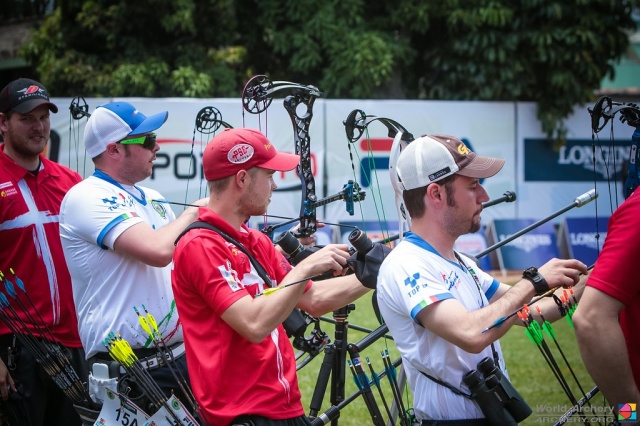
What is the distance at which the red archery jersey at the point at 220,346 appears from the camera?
3047 millimetres

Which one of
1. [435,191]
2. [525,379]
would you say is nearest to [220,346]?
[435,191]

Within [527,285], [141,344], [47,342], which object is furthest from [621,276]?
[47,342]

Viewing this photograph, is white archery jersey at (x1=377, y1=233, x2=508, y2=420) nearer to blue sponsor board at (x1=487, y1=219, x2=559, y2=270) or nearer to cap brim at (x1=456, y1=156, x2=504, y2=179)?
cap brim at (x1=456, y1=156, x2=504, y2=179)

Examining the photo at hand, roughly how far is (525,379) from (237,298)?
4.95 metres

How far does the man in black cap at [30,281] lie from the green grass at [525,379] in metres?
2.19

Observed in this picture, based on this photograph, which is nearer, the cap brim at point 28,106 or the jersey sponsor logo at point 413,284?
the jersey sponsor logo at point 413,284

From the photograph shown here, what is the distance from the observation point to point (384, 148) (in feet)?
40.8

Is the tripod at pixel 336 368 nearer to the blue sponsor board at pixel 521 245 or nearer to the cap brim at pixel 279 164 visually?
the cap brim at pixel 279 164

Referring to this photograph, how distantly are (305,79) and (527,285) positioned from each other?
12998 mm

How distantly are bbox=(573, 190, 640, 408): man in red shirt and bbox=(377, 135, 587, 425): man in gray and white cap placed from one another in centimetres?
12

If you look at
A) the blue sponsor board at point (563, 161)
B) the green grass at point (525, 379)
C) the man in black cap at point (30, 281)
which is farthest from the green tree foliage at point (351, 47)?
the man in black cap at point (30, 281)

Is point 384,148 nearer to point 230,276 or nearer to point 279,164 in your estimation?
point 279,164

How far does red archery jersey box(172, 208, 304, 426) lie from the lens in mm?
3047

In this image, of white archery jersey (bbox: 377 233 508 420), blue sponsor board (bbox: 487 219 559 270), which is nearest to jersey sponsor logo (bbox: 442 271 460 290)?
white archery jersey (bbox: 377 233 508 420)
